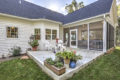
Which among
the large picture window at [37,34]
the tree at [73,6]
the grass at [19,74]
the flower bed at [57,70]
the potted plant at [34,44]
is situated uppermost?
the tree at [73,6]

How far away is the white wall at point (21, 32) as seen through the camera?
20.2 ft

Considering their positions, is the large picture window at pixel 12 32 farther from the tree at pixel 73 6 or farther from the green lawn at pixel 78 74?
the tree at pixel 73 6

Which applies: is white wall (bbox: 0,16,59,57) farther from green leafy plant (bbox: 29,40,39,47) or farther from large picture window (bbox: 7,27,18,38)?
green leafy plant (bbox: 29,40,39,47)

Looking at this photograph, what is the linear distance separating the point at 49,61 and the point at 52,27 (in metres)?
5.62

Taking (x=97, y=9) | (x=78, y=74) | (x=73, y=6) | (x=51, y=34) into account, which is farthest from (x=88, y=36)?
(x=73, y=6)

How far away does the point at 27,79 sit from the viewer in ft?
10.7

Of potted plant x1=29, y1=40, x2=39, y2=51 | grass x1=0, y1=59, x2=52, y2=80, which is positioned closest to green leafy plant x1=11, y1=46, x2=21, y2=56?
potted plant x1=29, y1=40, x2=39, y2=51

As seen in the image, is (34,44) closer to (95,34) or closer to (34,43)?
(34,43)

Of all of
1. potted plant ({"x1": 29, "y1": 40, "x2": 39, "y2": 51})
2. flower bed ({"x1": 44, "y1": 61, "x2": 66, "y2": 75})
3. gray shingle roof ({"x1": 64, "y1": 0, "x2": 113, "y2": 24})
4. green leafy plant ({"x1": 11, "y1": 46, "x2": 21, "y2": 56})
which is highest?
gray shingle roof ({"x1": 64, "y1": 0, "x2": 113, "y2": 24})

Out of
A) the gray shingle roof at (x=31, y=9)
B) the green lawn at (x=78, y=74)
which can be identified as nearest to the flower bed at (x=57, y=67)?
the green lawn at (x=78, y=74)

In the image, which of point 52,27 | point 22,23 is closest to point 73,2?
point 52,27

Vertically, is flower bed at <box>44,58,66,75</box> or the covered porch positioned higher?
the covered porch

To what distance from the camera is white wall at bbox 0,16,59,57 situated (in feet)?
20.2

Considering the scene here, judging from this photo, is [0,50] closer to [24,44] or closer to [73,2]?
[24,44]
